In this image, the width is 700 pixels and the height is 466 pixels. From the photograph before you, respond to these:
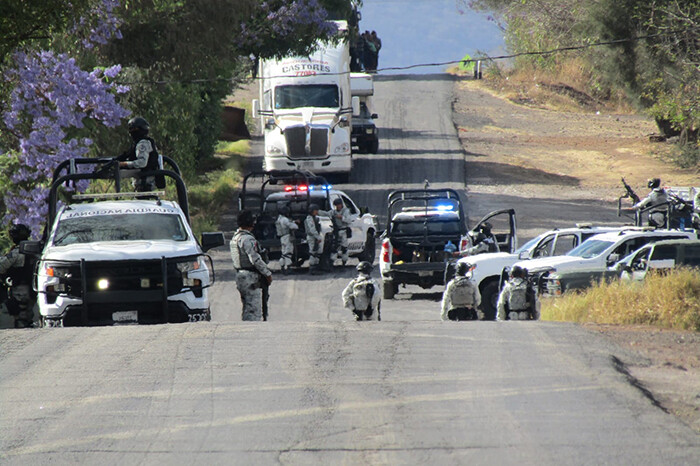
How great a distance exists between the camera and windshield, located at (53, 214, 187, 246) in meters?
13.2

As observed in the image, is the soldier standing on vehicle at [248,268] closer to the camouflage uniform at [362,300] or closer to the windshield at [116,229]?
the windshield at [116,229]

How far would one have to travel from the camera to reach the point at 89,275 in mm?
12305

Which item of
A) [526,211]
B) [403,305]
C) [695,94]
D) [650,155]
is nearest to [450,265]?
[403,305]

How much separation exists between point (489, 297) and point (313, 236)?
18.2ft

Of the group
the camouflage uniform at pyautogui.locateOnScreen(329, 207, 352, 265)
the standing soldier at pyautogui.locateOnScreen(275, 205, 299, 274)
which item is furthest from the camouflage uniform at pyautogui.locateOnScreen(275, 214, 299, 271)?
the camouflage uniform at pyautogui.locateOnScreen(329, 207, 352, 265)

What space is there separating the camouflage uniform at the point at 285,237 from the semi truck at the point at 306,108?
39.7 feet

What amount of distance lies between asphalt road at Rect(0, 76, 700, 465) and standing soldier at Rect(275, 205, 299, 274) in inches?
407

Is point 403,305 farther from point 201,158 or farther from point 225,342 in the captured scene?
point 201,158

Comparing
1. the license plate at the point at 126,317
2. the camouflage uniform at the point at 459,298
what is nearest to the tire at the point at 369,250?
the camouflage uniform at the point at 459,298

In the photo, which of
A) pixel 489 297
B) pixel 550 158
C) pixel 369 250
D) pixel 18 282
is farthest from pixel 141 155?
pixel 550 158

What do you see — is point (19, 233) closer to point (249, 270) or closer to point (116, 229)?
point (116, 229)

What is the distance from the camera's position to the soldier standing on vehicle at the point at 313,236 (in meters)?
22.8

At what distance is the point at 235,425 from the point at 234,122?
142 ft

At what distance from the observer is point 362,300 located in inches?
549
